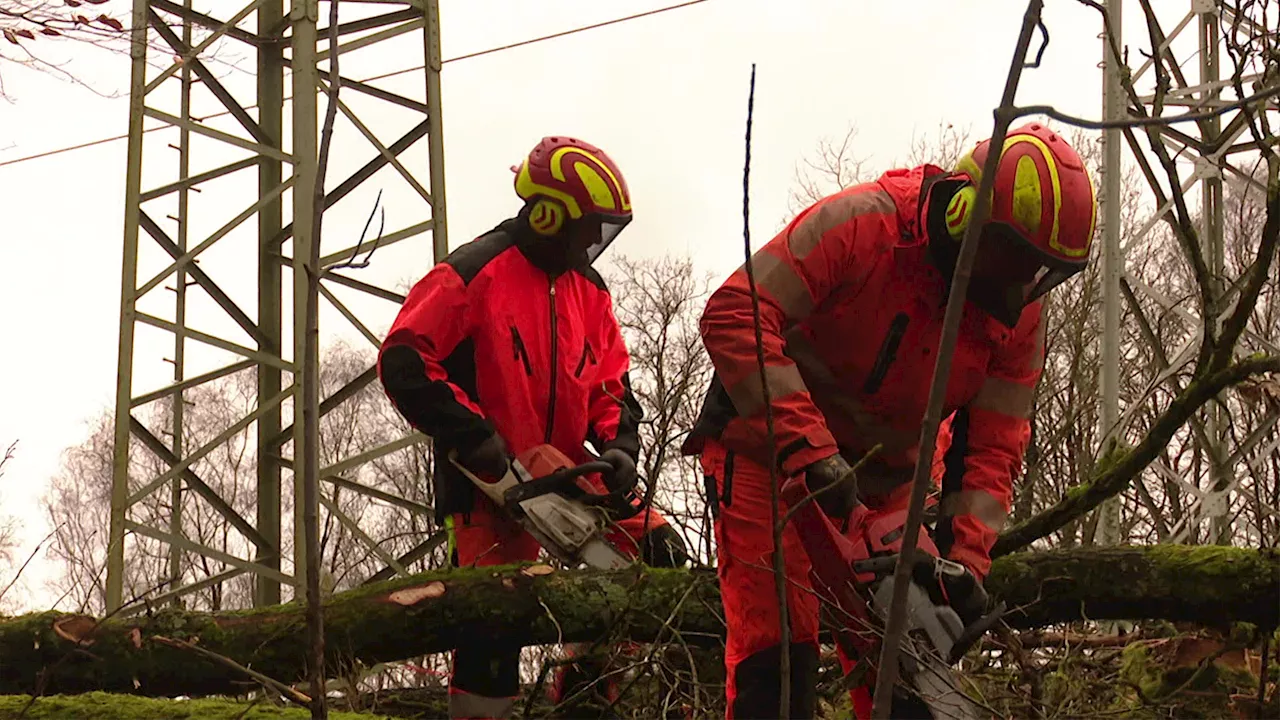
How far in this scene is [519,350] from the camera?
4.78m

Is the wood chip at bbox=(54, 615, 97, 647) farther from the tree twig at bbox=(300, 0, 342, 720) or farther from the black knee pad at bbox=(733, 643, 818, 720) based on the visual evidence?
the tree twig at bbox=(300, 0, 342, 720)

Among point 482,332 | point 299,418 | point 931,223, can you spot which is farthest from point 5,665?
point 299,418

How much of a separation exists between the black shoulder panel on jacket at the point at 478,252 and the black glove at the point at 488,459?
53 cm

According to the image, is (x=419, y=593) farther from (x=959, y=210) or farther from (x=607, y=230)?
(x=959, y=210)

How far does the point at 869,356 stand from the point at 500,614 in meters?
1.65

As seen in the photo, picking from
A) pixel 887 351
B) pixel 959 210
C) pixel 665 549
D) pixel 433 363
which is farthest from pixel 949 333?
pixel 665 549

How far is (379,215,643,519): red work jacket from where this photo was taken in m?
4.61

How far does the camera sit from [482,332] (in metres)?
4.76

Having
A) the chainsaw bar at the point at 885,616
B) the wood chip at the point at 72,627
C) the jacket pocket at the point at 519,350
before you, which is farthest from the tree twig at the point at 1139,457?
the wood chip at the point at 72,627

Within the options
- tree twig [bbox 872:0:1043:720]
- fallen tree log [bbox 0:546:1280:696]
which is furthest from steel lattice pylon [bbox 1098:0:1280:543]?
tree twig [bbox 872:0:1043:720]

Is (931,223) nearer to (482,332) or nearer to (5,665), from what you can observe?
(482,332)

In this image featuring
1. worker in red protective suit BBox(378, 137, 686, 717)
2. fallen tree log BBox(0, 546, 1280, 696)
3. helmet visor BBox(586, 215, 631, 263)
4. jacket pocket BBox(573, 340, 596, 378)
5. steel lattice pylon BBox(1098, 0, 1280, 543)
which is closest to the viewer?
fallen tree log BBox(0, 546, 1280, 696)

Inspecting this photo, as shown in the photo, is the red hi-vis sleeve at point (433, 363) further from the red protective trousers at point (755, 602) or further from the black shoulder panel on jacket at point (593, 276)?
the red protective trousers at point (755, 602)

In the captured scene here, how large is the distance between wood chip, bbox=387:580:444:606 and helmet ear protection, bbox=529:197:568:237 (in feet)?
3.86
